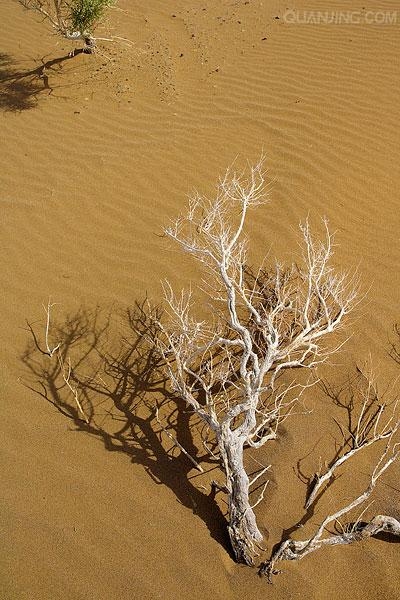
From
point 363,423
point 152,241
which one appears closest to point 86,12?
point 152,241

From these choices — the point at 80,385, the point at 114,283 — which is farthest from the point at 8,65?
the point at 80,385

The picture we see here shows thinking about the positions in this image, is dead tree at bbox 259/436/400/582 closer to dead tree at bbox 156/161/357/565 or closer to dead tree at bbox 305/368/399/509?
dead tree at bbox 156/161/357/565

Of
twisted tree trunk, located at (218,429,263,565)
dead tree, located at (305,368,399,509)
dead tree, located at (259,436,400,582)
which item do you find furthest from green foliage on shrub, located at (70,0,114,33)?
dead tree, located at (259,436,400,582)

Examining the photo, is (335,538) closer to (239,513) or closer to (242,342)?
(239,513)

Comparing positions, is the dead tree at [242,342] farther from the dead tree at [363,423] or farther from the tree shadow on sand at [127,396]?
the dead tree at [363,423]

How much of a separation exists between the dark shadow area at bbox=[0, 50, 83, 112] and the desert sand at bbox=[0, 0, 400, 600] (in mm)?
27

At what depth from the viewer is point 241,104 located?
572cm

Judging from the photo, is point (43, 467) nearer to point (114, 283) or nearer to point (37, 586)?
point (37, 586)

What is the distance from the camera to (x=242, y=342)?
10.1ft

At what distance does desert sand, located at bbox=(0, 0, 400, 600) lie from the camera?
2.70 m

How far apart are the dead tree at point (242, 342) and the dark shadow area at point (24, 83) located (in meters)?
2.75

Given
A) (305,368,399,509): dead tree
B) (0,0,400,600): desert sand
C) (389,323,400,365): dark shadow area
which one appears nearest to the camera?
(0,0,400,600): desert sand

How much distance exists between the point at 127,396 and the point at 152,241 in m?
1.59

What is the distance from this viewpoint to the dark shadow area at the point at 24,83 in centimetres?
575
